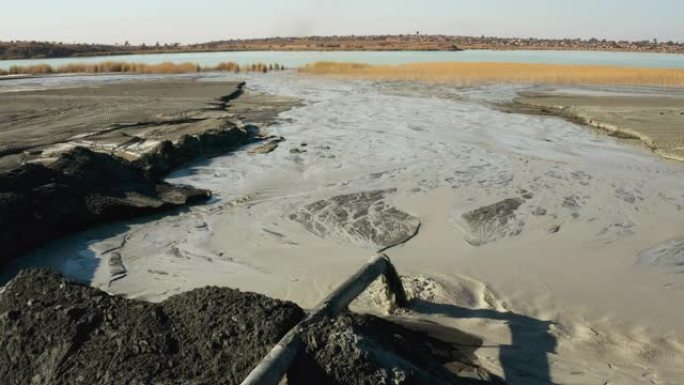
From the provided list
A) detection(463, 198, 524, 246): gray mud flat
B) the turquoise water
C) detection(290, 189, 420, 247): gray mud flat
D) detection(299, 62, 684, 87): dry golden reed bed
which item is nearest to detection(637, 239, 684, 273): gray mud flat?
detection(463, 198, 524, 246): gray mud flat

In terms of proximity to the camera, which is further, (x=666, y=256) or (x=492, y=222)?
(x=492, y=222)

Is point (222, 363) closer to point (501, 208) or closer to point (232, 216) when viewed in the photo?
point (232, 216)

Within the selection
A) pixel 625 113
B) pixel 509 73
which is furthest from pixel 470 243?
pixel 509 73

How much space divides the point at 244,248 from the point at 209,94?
1614 centimetres

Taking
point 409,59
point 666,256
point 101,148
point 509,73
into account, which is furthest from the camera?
point 409,59

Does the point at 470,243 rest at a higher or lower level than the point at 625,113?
lower

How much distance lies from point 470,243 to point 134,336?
4.10 meters

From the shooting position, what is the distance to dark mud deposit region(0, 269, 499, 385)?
9.50 feet

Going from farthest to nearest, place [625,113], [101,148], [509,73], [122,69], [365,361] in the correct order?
1. [122,69]
2. [509,73]
3. [625,113]
4. [101,148]
5. [365,361]

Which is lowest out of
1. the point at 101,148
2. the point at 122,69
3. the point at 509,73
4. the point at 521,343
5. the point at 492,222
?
the point at 521,343

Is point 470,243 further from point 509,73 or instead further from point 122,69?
point 122,69

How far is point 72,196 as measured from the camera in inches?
265

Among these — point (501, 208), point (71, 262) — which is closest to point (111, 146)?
point (71, 262)

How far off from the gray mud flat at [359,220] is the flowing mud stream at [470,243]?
1.2 inches
